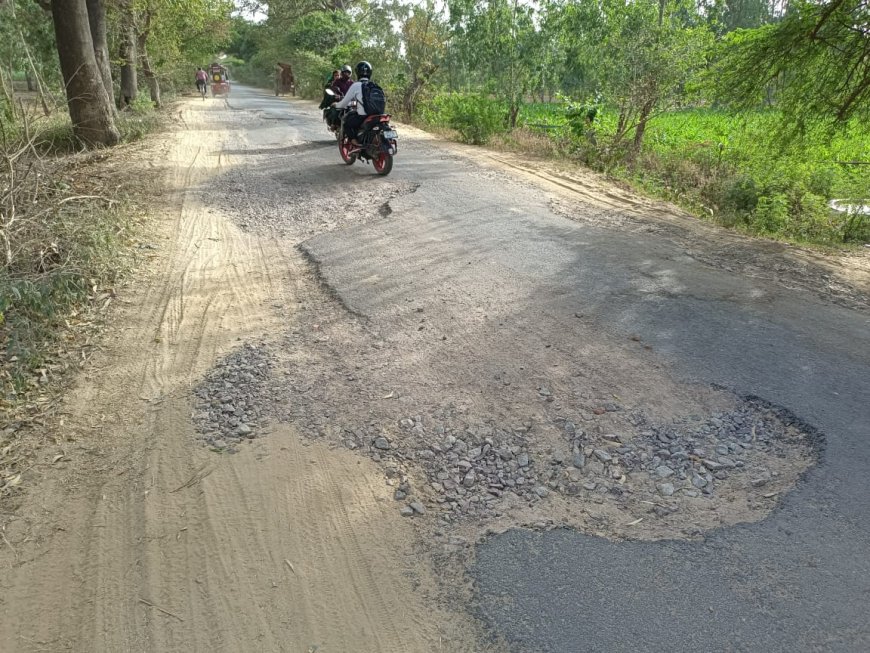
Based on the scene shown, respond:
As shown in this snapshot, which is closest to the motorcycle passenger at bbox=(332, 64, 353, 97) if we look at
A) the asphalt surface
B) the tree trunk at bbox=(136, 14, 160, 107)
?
the asphalt surface

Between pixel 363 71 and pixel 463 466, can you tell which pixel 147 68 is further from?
pixel 463 466

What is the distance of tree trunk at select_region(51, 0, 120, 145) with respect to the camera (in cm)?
1017

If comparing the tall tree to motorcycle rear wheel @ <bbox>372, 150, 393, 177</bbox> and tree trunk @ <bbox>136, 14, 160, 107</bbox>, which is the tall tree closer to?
tree trunk @ <bbox>136, 14, 160, 107</bbox>

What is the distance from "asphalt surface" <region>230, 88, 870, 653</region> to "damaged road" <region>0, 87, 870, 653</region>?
0.02 metres

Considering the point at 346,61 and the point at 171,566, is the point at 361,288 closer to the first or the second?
the point at 171,566

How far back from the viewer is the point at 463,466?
122 inches

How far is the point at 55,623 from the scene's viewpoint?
90.2 inches

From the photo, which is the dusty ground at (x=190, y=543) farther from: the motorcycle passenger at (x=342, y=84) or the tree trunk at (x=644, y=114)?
the tree trunk at (x=644, y=114)

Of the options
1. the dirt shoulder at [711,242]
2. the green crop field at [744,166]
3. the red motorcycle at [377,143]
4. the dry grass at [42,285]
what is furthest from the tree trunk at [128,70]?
the dirt shoulder at [711,242]

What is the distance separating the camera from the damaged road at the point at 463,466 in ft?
7.52

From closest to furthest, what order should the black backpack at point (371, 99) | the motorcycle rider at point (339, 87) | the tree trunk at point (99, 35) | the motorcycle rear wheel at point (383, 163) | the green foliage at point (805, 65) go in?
the green foliage at point (805, 65), the black backpack at point (371, 99), the motorcycle rear wheel at point (383, 163), the motorcycle rider at point (339, 87), the tree trunk at point (99, 35)

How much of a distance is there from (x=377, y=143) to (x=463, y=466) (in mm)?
7270

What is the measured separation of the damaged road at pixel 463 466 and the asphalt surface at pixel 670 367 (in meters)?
0.02

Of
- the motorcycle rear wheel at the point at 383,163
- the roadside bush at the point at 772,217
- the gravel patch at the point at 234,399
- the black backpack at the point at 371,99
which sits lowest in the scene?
the gravel patch at the point at 234,399
